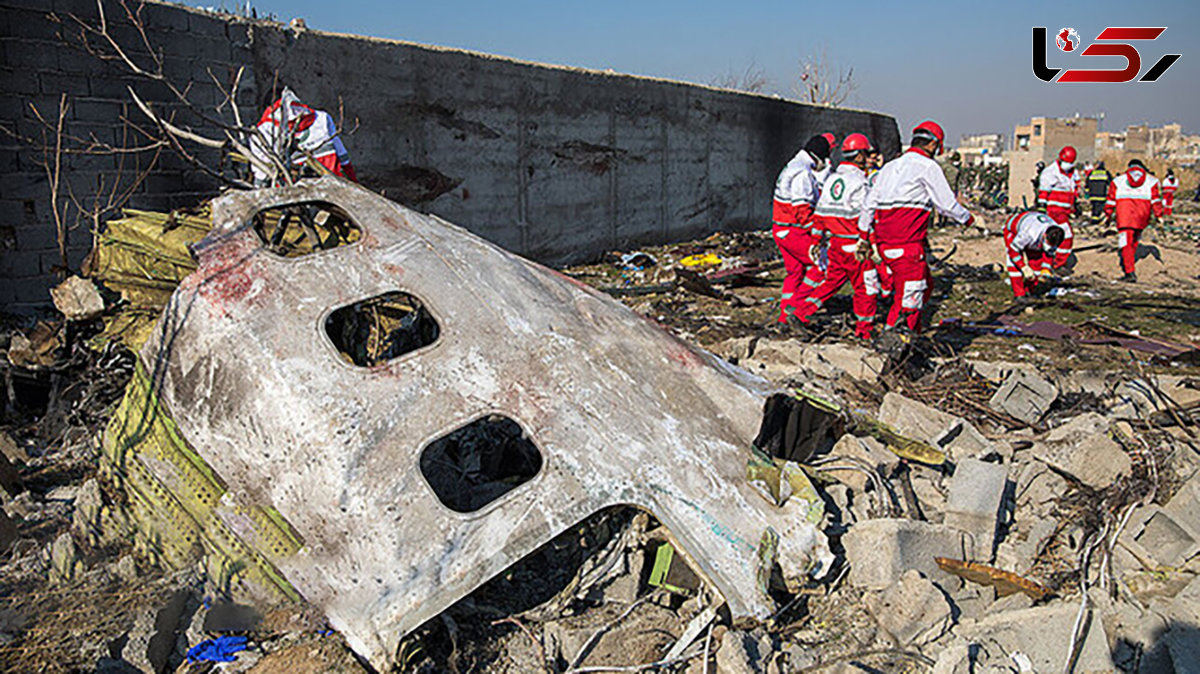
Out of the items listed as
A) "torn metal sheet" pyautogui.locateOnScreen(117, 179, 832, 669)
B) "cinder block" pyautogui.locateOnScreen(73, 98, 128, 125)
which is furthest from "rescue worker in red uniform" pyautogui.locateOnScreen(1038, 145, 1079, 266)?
"cinder block" pyautogui.locateOnScreen(73, 98, 128, 125)

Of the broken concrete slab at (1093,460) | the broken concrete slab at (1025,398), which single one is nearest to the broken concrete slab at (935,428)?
the broken concrete slab at (1093,460)

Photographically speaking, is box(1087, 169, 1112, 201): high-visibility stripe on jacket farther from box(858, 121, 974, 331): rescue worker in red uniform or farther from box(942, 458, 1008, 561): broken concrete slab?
box(942, 458, 1008, 561): broken concrete slab

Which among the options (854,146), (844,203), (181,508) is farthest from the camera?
(854,146)

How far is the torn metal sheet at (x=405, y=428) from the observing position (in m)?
Result: 2.29

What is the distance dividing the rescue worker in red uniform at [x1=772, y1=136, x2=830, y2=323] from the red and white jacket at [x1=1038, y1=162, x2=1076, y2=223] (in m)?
5.54

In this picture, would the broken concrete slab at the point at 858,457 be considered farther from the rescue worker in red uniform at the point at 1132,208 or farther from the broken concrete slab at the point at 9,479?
the rescue worker in red uniform at the point at 1132,208

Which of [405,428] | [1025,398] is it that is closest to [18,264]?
[405,428]

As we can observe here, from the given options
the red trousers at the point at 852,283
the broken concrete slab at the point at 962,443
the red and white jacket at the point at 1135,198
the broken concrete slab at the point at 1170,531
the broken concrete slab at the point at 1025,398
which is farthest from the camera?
the red and white jacket at the point at 1135,198

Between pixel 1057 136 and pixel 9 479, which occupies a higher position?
pixel 1057 136

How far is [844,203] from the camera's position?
6.44m

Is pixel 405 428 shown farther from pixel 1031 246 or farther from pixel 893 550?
pixel 1031 246

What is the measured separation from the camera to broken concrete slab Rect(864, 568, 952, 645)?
2623 mm

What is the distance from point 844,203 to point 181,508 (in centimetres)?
546

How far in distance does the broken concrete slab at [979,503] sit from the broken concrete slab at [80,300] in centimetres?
403
